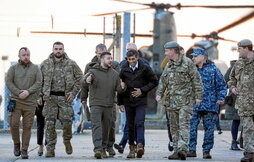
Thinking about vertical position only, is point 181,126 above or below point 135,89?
below

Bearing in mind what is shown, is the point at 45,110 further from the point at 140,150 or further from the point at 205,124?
the point at 205,124

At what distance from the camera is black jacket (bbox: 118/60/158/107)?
1502 cm

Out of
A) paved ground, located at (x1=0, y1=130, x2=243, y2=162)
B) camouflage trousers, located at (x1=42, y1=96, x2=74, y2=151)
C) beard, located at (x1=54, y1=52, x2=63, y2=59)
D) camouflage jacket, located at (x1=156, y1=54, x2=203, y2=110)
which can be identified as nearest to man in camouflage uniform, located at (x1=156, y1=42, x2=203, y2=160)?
camouflage jacket, located at (x1=156, y1=54, x2=203, y2=110)

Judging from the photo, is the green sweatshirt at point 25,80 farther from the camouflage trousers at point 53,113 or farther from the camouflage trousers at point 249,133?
the camouflage trousers at point 249,133

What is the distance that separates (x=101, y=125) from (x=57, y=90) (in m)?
0.89

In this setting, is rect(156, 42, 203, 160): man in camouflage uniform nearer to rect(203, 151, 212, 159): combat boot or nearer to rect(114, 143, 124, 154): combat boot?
rect(203, 151, 212, 159): combat boot

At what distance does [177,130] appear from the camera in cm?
1459

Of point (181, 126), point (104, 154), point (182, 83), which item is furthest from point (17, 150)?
point (182, 83)

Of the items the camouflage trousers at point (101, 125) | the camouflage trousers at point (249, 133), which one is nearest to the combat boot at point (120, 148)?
the camouflage trousers at point (101, 125)

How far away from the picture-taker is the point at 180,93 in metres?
14.4

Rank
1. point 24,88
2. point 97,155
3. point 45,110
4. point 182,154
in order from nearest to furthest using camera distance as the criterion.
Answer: point 182,154 < point 97,155 < point 24,88 < point 45,110

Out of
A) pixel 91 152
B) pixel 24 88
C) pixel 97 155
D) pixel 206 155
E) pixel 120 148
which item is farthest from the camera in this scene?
pixel 91 152

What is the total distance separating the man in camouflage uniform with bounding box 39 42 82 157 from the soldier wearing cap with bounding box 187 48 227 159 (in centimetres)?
195

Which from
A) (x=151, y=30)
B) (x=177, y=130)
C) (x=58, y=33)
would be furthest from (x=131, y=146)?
(x=58, y=33)
